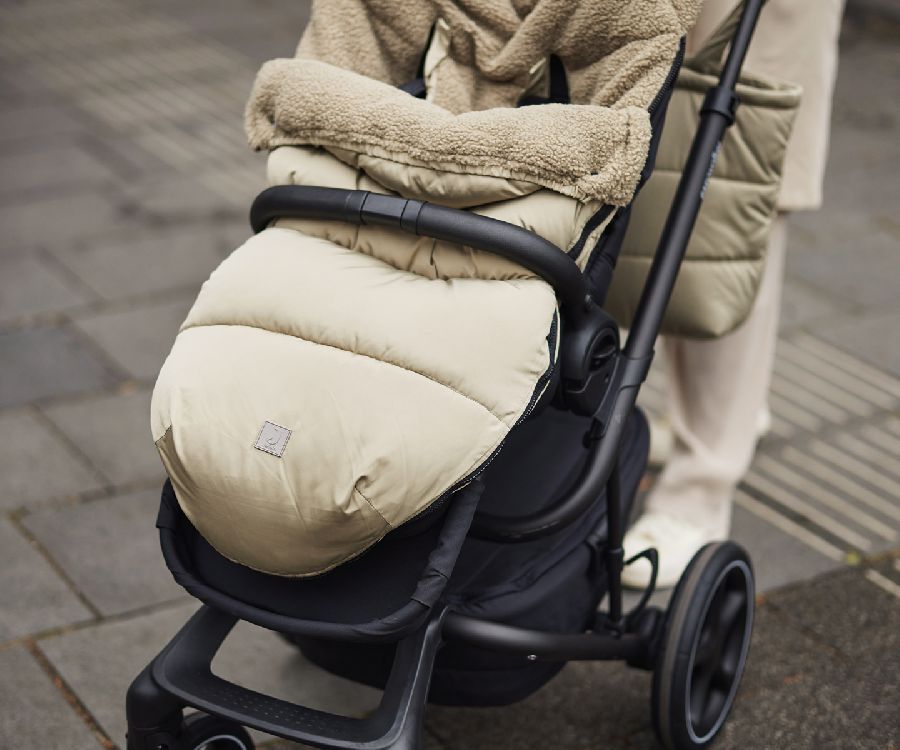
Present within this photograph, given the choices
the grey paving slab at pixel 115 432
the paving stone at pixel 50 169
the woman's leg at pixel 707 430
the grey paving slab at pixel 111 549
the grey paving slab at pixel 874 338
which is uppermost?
the woman's leg at pixel 707 430

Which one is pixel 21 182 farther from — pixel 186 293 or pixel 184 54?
pixel 184 54

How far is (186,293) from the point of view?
420 cm

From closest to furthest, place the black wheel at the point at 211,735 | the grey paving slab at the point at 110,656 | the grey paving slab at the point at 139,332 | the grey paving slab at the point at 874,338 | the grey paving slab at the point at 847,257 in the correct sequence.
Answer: the black wheel at the point at 211,735
the grey paving slab at the point at 110,656
the grey paving slab at the point at 139,332
the grey paving slab at the point at 874,338
the grey paving slab at the point at 847,257

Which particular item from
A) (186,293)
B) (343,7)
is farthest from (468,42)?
(186,293)

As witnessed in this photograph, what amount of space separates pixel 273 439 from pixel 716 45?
1.19 m

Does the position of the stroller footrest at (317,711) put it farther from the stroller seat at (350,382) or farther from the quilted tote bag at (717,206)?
the quilted tote bag at (717,206)

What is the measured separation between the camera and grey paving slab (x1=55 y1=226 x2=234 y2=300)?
4230 millimetres

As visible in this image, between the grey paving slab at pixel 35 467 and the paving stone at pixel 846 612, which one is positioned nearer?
the paving stone at pixel 846 612

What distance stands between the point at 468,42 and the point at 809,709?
4.75ft

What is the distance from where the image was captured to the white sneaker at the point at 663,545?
2963 mm

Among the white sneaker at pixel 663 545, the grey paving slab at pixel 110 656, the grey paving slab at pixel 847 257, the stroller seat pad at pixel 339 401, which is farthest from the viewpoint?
the grey paving slab at pixel 847 257

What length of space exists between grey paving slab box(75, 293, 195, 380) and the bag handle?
193 centimetres

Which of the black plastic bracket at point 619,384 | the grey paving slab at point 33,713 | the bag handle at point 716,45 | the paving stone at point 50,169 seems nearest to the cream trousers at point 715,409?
the bag handle at point 716,45

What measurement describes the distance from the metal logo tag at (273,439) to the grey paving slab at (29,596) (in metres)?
1.21
